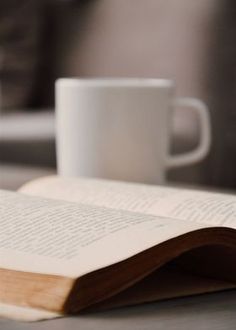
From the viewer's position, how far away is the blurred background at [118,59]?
71.2 inches

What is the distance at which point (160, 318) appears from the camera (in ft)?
1.67

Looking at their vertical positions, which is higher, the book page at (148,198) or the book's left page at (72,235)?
the book's left page at (72,235)

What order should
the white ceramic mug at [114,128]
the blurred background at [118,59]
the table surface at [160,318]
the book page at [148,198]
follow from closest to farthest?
Answer: the table surface at [160,318], the book page at [148,198], the white ceramic mug at [114,128], the blurred background at [118,59]

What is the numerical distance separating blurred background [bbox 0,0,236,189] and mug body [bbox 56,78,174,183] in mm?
604

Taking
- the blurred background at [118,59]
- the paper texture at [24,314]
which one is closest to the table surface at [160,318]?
the paper texture at [24,314]

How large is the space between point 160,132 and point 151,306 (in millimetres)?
499

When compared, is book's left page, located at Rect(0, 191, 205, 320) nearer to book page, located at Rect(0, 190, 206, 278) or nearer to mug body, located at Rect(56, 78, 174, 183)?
book page, located at Rect(0, 190, 206, 278)

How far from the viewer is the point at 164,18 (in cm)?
196

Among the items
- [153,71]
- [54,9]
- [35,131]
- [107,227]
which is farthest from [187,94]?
[107,227]

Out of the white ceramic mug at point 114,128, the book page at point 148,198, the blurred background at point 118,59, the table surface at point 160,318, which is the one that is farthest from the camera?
the blurred background at point 118,59

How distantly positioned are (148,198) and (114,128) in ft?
0.88

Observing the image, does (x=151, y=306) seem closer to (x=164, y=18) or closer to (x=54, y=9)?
(x=164, y=18)

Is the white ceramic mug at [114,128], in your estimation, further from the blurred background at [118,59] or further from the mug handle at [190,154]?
the blurred background at [118,59]

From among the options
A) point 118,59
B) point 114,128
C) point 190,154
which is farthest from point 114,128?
point 118,59
